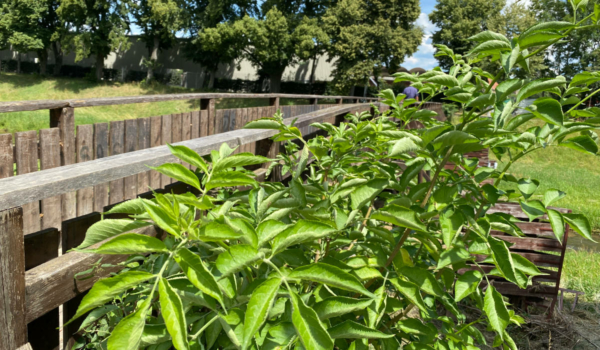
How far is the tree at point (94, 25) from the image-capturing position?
3669 centimetres

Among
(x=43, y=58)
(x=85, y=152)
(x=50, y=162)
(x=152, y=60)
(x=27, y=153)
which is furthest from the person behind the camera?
(x=43, y=58)

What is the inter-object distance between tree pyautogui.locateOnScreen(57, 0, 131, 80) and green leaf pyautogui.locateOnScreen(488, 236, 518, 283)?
1556 inches

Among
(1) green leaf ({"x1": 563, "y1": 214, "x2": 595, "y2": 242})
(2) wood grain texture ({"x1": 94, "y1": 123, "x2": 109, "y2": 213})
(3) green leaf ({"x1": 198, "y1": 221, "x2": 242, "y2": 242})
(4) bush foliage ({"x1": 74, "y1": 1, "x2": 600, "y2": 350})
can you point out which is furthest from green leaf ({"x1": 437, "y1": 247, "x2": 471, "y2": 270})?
(2) wood grain texture ({"x1": 94, "y1": 123, "x2": 109, "y2": 213})

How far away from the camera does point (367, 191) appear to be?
142cm

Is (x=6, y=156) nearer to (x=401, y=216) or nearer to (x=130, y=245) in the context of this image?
(x=130, y=245)

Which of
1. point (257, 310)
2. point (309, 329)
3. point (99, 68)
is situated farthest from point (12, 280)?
point (99, 68)

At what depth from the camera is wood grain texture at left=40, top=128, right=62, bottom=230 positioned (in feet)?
10.9

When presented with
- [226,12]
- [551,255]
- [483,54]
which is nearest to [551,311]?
[551,255]

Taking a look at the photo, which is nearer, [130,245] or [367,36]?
[130,245]

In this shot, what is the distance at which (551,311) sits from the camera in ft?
13.1

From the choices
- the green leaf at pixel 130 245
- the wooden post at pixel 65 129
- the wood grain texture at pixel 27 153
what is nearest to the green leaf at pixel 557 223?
the green leaf at pixel 130 245

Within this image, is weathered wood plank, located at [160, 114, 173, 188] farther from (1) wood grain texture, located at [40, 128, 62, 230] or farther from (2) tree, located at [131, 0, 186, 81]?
(2) tree, located at [131, 0, 186, 81]

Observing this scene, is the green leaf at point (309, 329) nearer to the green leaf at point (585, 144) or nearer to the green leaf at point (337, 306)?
the green leaf at point (337, 306)

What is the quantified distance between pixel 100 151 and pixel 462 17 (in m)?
48.7
